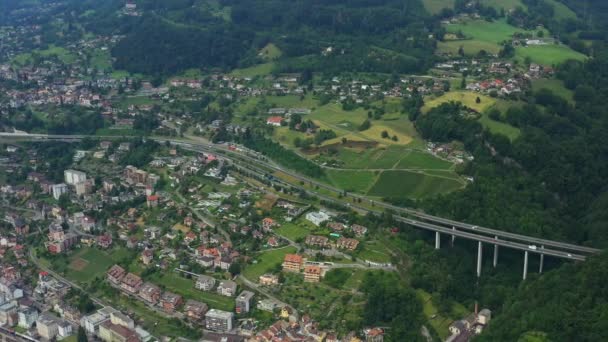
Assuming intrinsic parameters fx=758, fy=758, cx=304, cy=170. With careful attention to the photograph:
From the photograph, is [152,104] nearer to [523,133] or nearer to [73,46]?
[73,46]

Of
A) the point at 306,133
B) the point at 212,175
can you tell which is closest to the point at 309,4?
the point at 306,133

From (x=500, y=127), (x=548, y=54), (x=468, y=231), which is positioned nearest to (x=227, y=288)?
(x=468, y=231)

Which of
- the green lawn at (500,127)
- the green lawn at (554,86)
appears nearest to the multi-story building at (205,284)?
the green lawn at (500,127)

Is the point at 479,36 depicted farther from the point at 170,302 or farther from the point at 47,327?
the point at 47,327

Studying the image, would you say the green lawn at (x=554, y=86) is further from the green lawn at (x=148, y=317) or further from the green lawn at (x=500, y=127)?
the green lawn at (x=148, y=317)

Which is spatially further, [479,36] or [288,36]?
[288,36]
